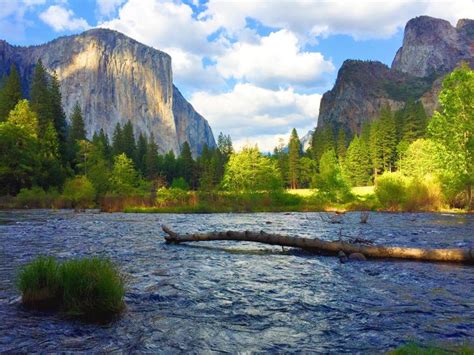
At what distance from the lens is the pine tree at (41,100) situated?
239 feet

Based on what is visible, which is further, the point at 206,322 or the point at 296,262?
the point at 296,262

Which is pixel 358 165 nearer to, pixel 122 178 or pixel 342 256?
pixel 122 178

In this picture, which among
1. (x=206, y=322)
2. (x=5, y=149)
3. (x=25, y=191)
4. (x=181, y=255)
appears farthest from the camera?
(x=5, y=149)

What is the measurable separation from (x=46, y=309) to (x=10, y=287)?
1.98 m

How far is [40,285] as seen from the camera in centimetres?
723

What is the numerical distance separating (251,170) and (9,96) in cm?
4732

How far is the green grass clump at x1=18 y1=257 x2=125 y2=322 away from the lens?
265 inches

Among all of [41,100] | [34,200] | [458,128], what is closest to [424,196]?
[458,128]

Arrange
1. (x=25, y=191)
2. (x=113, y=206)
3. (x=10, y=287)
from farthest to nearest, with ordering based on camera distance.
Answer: (x=25, y=191) < (x=113, y=206) < (x=10, y=287)

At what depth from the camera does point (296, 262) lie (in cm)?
1237

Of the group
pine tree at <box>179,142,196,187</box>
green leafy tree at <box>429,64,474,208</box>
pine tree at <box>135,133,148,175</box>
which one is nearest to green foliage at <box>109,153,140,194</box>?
pine tree at <box>135,133,148,175</box>

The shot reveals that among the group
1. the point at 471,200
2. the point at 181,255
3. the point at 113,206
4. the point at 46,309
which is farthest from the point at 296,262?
the point at 113,206

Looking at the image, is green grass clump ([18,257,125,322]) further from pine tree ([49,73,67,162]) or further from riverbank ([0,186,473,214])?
pine tree ([49,73,67,162])

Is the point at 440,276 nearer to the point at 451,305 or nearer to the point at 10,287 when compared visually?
the point at 451,305
